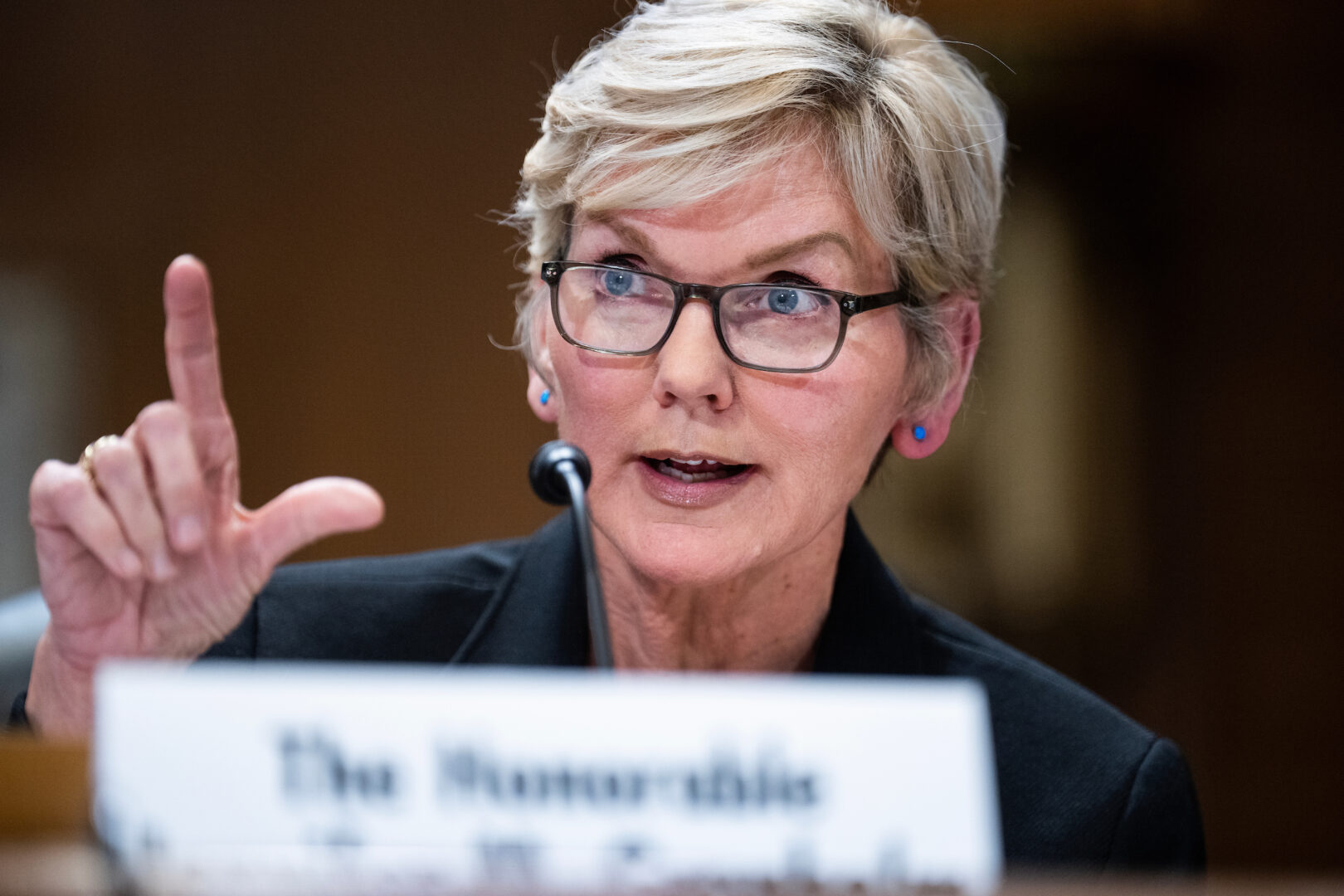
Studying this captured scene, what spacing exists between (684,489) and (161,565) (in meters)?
0.47

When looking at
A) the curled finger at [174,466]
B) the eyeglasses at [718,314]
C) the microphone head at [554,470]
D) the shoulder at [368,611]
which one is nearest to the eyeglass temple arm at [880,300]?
the eyeglasses at [718,314]

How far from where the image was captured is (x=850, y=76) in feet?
4.15

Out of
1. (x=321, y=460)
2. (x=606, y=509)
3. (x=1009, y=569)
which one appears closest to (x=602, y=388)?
(x=606, y=509)

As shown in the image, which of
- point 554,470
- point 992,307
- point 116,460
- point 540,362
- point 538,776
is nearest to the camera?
point 538,776

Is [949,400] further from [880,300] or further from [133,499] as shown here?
[133,499]

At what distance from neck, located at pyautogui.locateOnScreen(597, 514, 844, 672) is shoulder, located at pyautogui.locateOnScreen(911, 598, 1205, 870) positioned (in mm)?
171

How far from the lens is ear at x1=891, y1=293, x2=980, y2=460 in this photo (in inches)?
54.9

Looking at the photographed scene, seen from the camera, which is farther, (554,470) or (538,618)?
(538,618)

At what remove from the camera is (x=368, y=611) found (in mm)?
1397

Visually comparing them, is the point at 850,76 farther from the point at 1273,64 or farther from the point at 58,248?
the point at 1273,64

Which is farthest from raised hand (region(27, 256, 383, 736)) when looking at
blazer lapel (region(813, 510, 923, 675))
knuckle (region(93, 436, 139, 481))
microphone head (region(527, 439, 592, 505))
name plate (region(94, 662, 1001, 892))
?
blazer lapel (region(813, 510, 923, 675))

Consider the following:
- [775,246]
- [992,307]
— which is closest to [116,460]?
[775,246]

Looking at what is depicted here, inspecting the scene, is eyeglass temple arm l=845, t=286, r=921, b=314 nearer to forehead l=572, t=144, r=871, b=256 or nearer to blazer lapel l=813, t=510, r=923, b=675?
forehead l=572, t=144, r=871, b=256

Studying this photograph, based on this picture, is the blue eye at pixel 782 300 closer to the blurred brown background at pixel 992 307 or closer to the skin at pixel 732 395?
the skin at pixel 732 395
